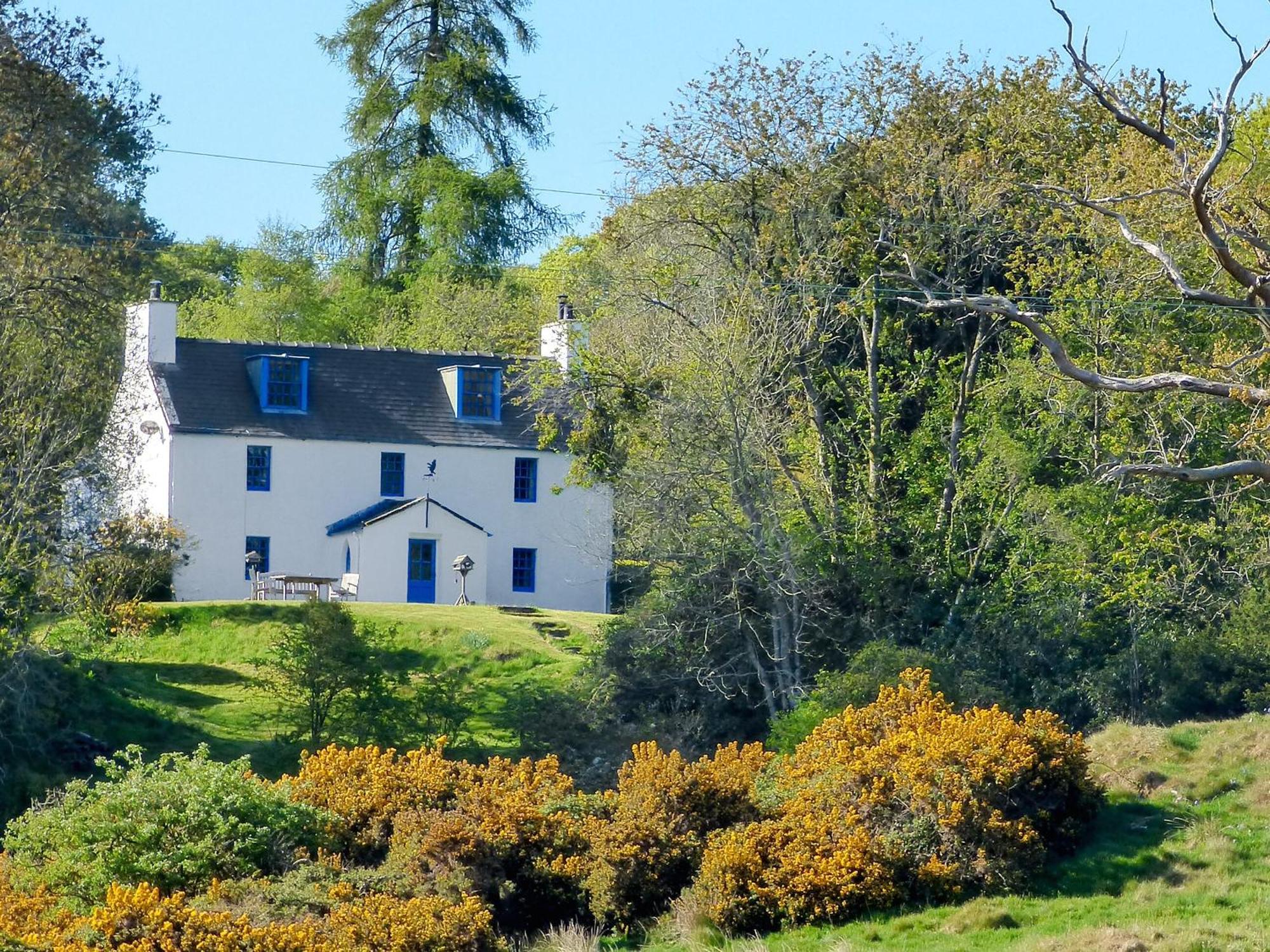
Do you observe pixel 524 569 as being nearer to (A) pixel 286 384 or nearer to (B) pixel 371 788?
(A) pixel 286 384

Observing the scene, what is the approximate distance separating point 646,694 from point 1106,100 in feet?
46.5

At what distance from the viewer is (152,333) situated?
4309cm

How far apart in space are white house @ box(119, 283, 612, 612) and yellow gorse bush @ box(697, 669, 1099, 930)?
75.1ft

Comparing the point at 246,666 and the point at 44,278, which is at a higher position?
Answer: the point at 44,278

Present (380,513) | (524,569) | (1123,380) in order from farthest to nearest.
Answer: (524,569)
(380,513)
(1123,380)

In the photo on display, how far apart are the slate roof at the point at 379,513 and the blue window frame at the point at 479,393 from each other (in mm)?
2971

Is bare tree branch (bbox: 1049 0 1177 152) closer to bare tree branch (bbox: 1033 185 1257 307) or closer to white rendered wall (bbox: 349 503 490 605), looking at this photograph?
bare tree branch (bbox: 1033 185 1257 307)

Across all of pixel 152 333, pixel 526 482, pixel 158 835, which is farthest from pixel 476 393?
pixel 158 835

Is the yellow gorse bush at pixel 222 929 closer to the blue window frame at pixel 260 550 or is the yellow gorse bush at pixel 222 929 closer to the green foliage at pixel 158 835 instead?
the green foliage at pixel 158 835

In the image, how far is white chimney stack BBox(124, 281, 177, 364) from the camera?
43.1m

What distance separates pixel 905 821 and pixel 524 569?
95.0 feet

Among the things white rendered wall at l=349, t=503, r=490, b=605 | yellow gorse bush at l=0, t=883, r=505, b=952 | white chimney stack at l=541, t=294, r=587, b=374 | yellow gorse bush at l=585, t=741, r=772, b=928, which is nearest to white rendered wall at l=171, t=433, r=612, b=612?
white rendered wall at l=349, t=503, r=490, b=605

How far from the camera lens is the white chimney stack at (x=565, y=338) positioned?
31062mm

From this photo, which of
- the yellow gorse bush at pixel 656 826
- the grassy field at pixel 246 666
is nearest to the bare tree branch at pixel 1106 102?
the yellow gorse bush at pixel 656 826
